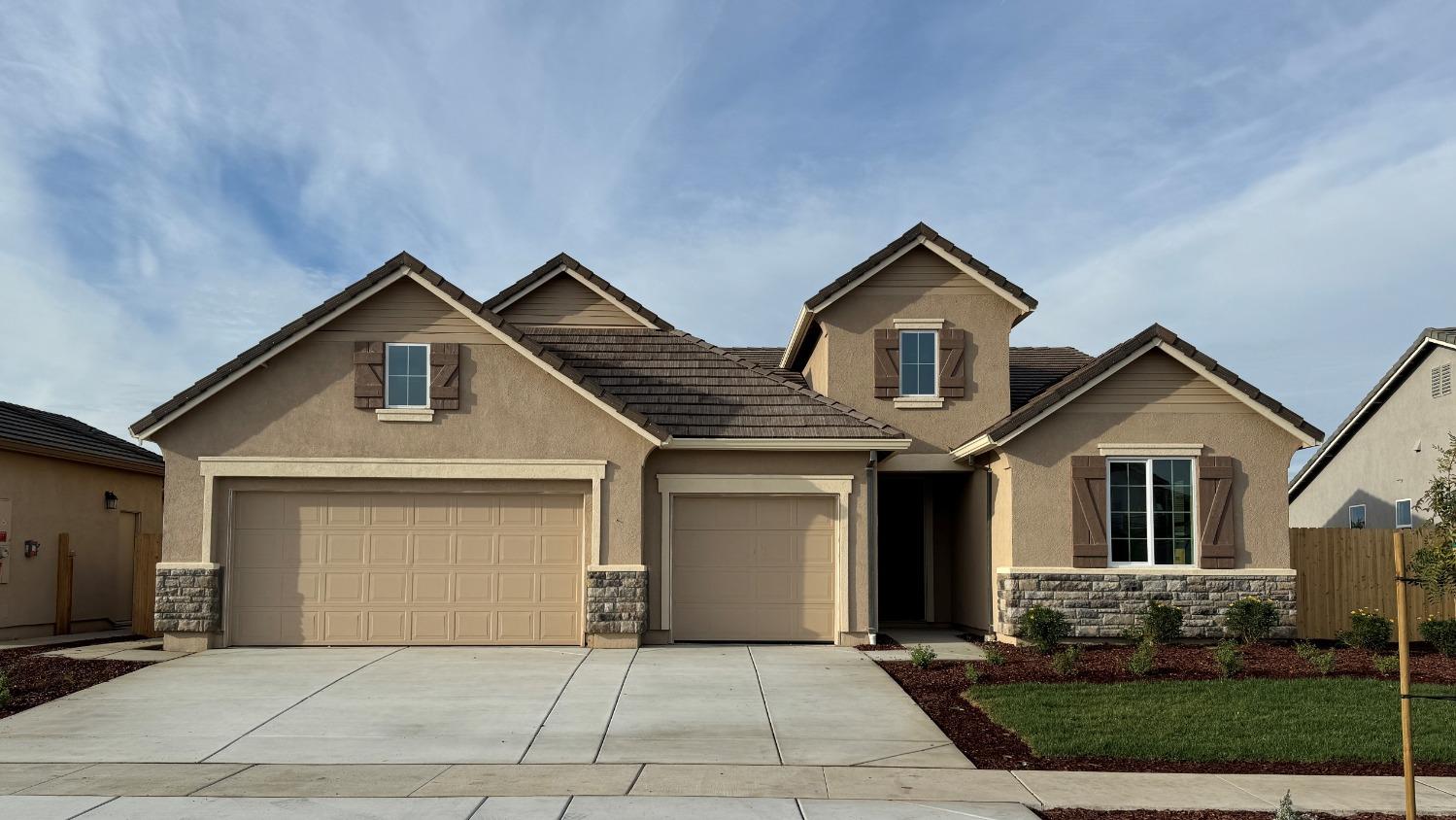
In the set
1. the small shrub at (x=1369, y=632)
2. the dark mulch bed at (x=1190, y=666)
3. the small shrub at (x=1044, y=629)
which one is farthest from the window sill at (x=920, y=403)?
the small shrub at (x=1369, y=632)

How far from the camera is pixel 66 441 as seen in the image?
18.4m

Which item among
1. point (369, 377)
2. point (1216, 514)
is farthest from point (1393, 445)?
point (369, 377)

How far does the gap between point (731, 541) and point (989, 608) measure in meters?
3.99

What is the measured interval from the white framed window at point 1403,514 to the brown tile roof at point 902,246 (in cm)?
1038

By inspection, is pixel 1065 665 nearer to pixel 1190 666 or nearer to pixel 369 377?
pixel 1190 666

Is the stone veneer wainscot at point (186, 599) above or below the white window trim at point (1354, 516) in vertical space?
below

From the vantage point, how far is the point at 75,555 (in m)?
18.6

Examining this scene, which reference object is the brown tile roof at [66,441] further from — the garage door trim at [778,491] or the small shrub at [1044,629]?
the small shrub at [1044,629]

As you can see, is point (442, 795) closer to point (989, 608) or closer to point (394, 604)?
point (394, 604)

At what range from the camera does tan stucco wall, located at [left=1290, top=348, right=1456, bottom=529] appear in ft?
71.0

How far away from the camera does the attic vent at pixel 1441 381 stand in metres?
21.2

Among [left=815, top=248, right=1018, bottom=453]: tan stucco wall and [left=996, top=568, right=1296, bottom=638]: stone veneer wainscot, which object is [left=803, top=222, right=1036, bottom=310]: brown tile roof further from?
[left=996, top=568, right=1296, bottom=638]: stone veneer wainscot

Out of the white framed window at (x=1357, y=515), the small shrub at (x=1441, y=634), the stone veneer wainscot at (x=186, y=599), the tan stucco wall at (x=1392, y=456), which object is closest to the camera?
the small shrub at (x=1441, y=634)

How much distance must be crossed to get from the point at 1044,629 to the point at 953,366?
15.5ft
